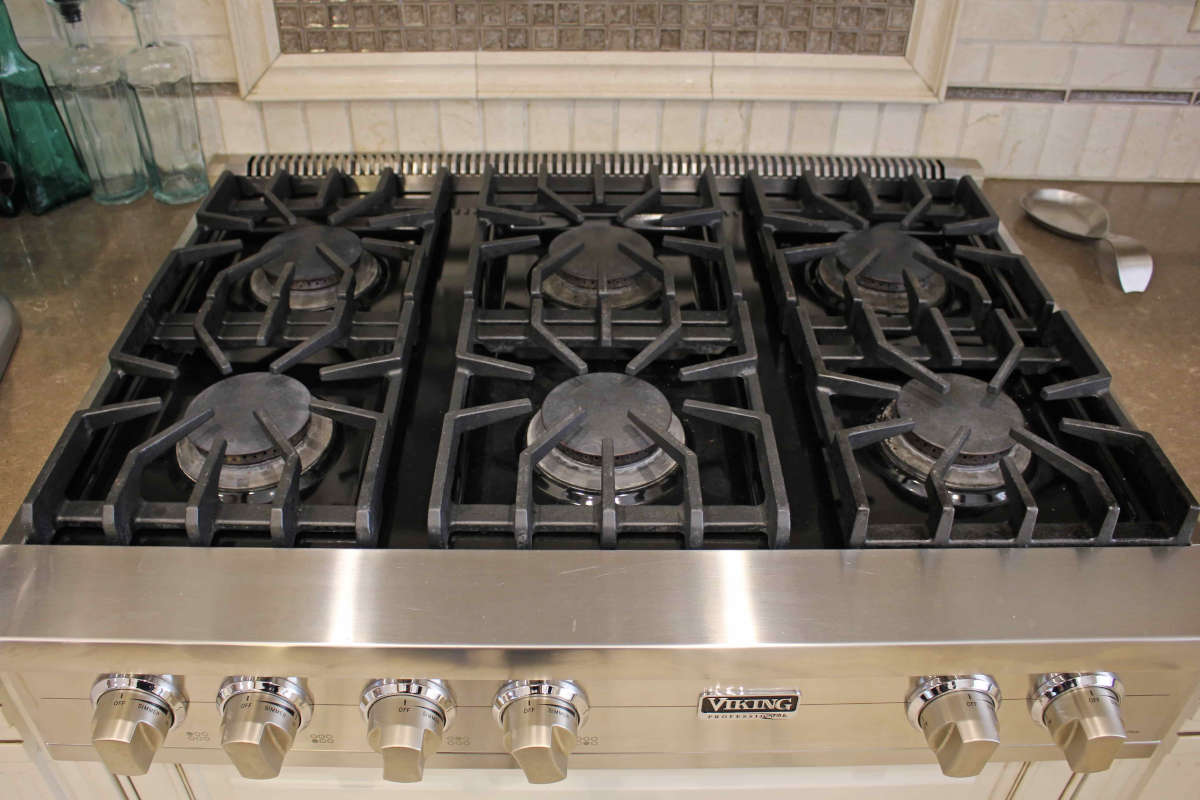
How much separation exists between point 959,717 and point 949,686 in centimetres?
2

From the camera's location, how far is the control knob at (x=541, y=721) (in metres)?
0.66

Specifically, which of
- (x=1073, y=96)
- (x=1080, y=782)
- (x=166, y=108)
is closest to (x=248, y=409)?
(x=166, y=108)

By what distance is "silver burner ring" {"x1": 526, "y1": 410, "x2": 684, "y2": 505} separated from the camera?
2.51 ft

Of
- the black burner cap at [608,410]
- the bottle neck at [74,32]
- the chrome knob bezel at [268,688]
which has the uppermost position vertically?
the bottle neck at [74,32]

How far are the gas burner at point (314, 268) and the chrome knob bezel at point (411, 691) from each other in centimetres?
41

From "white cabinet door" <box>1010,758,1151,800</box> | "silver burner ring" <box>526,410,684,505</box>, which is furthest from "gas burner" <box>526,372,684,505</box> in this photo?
"white cabinet door" <box>1010,758,1151,800</box>

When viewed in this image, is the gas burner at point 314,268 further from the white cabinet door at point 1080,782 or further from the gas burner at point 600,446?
the white cabinet door at point 1080,782

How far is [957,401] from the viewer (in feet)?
2.72

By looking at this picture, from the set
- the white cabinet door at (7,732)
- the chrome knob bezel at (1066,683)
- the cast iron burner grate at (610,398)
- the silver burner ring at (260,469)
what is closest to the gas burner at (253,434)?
the silver burner ring at (260,469)

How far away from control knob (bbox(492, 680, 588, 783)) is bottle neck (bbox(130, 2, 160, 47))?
89 cm

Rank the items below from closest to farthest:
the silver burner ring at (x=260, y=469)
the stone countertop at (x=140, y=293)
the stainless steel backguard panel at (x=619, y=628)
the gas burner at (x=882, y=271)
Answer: the stainless steel backguard panel at (x=619, y=628) < the silver burner ring at (x=260, y=469) < the stone countertop at (x=140, y=293) < the gas burner at (x=882, y=271)

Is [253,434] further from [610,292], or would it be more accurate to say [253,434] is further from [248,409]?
[610,292]

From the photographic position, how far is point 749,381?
33.3 inches

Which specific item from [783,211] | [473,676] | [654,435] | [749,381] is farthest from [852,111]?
[473,676]
